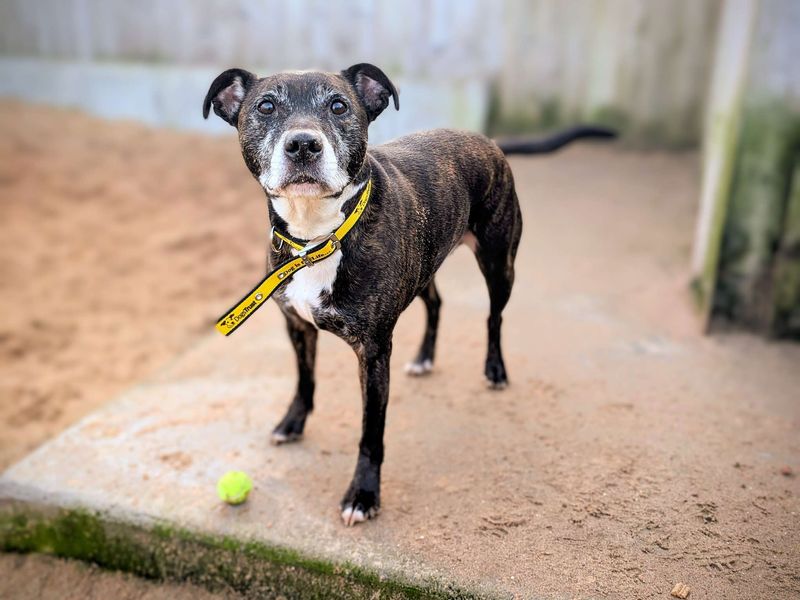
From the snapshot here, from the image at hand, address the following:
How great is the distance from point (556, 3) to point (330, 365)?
13.5 feet

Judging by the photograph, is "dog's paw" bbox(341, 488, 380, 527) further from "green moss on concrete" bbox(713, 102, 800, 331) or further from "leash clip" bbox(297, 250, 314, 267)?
"green moss on concrete" bbox(713, 102, 800, 331)

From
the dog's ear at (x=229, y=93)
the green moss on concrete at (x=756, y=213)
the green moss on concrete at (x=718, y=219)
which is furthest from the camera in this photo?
the green moss on concrete at (x=718, y=219)

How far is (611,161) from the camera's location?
6375mm

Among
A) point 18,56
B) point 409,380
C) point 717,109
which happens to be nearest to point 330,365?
point 409,380

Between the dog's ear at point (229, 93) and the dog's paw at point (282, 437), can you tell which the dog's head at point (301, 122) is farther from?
the dog's paw at point (282, 437)

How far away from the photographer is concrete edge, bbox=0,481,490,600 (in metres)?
2.48

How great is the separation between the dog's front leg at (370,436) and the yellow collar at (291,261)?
14.0 inches

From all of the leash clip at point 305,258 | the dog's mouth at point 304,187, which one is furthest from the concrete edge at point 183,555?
the dog's mouth at point 304,187

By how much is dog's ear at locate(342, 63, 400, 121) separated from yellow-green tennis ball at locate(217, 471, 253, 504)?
1348 millimetres

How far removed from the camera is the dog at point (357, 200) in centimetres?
231

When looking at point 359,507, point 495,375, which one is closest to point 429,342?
point 495,375

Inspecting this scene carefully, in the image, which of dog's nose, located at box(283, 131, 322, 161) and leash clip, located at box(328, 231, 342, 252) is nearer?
dog's nose, located at box(283, 131, 322, 161)

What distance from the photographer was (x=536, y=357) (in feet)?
12.7

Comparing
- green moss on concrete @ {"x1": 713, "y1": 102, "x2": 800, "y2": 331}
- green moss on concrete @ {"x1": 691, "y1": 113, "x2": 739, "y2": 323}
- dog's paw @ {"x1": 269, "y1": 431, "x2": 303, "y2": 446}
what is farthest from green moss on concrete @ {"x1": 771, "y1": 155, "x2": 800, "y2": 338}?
dog's paw @ {"x1": 269, "y1": 431, "x2": 303, "y2": 446}
